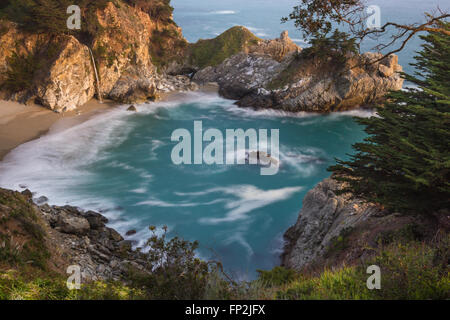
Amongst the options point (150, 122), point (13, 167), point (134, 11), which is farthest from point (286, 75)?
point (13, 167)

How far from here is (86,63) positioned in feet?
83.1

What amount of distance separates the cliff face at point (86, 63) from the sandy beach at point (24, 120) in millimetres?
671

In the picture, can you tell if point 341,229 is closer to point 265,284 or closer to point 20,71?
point 265,284

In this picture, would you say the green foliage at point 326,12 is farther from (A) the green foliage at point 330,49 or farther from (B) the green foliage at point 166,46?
(B) the green foliage at point 166,46

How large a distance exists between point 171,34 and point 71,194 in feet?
85.1

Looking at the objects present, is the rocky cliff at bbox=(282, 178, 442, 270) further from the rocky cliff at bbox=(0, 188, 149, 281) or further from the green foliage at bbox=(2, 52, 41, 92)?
the green foliage at bbox=(2, 52, 41, 92)

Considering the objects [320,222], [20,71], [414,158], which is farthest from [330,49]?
[20,71]

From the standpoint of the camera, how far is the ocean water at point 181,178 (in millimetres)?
14102

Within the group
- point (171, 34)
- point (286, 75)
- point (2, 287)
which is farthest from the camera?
point (171, 34)

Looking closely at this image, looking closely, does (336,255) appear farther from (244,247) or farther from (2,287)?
(2,287)

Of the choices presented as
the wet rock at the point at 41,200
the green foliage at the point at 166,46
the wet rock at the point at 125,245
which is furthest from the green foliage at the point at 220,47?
the wet rock at the point at 125,245

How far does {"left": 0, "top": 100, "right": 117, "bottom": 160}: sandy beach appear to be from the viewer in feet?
63.8

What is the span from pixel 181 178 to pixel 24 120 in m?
11.8
